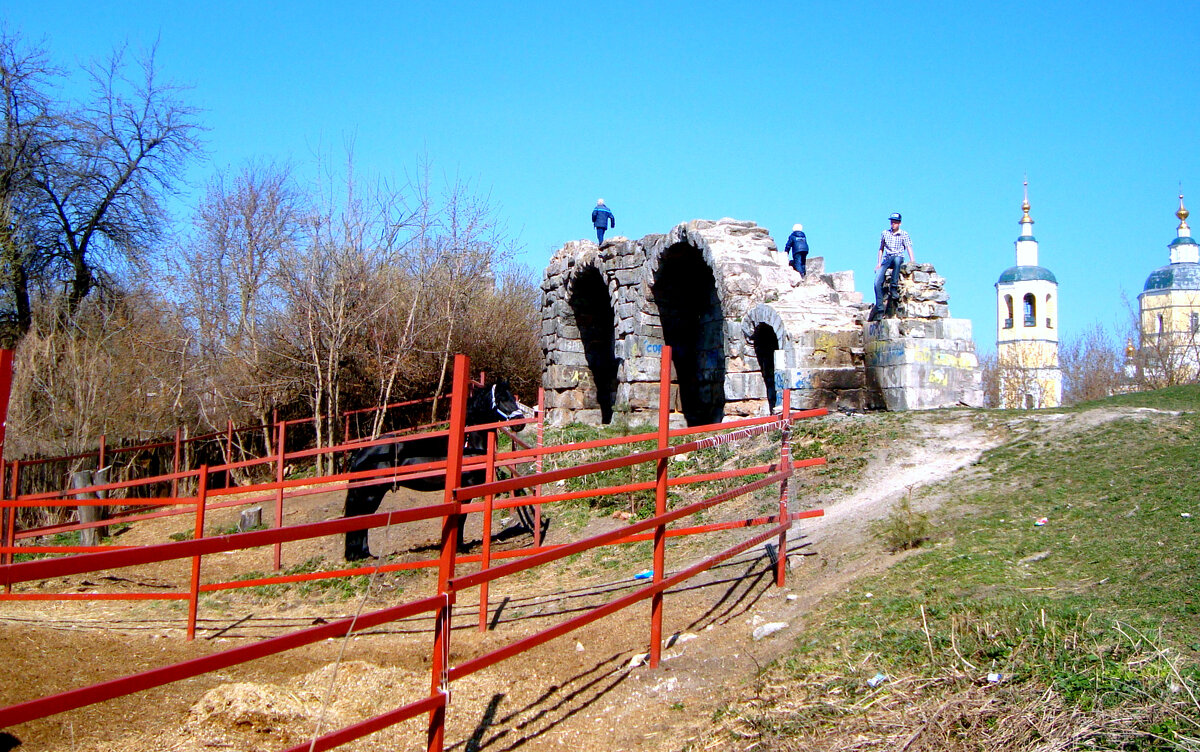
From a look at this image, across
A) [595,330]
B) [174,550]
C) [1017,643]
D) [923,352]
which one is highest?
[595,330]

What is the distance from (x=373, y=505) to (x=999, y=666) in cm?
638

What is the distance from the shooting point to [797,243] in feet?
54.2

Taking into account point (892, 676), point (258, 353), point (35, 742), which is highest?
point (258, 353)

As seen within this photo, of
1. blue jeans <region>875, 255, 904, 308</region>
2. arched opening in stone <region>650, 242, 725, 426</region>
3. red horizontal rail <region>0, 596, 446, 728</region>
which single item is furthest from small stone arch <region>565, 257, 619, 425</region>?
red horizontal rail <region>0, 596, 446, 728</region>

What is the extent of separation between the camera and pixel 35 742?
3852mm

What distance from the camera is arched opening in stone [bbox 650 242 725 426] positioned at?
48.4ft

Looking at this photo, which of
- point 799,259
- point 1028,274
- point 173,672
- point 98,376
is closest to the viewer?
point 173,672

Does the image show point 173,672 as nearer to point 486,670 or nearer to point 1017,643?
point 486,670

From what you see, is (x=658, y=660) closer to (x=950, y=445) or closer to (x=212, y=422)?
(x=950, y=445)

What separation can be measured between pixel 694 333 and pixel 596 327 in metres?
1.97

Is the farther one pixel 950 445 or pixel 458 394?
pixel 950 445

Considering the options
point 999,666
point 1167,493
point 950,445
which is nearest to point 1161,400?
point 950,445

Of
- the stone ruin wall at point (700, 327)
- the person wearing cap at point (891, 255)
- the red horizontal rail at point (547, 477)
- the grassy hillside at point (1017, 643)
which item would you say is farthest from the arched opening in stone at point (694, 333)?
the red horizontal rail at point (547, 477)

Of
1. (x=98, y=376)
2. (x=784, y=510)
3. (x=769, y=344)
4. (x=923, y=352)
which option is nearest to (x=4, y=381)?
(x=784, y=510)
